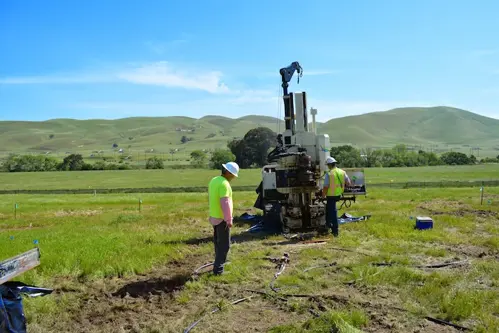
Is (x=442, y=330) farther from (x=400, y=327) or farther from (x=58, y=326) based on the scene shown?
(x=58, y=326)

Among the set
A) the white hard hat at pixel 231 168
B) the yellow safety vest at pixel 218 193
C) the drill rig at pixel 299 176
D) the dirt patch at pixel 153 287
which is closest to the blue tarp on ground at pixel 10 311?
the dirt patch at pixel 153 287

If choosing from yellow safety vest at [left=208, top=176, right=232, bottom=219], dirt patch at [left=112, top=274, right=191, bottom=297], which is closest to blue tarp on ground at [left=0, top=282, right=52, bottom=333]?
dirt patch at [left=112, top=274, right=191, bottom=297]

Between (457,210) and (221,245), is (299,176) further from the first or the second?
(457,210)

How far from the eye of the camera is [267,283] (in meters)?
8.38

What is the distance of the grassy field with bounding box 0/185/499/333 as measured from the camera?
654 centimetres

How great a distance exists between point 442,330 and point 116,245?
8.25 meters

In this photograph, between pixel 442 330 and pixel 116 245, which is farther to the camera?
pixel 116 245

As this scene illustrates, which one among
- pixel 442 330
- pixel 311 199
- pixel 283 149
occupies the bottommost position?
pixel 442 330

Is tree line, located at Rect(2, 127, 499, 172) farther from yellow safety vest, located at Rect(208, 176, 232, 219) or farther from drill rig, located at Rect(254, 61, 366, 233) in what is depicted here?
yellow safety vest, located at Rect(208, 176, 232, 219)

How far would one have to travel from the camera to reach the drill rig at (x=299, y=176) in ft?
44.3

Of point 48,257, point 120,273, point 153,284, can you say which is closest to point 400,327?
point 153,284

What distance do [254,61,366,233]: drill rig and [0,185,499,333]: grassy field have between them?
1.20 m

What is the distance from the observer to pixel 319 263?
9805 mm

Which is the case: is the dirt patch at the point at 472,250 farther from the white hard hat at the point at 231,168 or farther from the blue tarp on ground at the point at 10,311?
the blue tarp on ground at the point at 10,311
